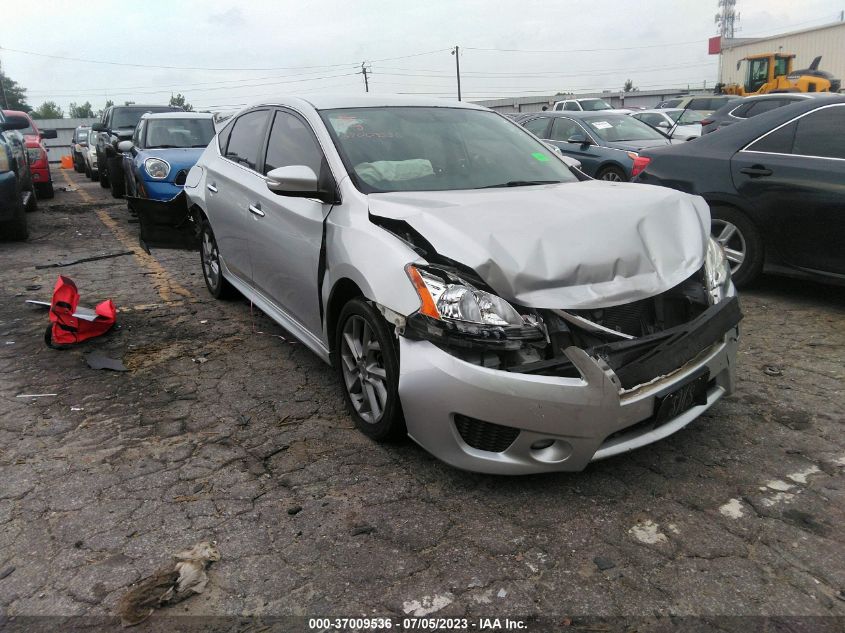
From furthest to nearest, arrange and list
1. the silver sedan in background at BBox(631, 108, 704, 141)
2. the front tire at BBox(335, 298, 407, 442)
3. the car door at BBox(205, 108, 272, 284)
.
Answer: the silver sedan in background at BBox(631, 108, 704, 141) → the car door at BBox(205, 108, 272, 284) → the front tire at BBox(335, 298, 407, 442)

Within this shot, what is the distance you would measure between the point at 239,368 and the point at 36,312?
250 centimetres

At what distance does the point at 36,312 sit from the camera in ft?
18.7

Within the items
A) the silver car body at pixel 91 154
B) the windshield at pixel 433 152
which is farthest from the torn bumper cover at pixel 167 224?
the silver car body at pixel 91 154

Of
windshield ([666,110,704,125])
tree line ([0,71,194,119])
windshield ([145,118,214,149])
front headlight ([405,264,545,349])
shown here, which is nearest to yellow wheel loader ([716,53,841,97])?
windshield ([666,110,704,125])

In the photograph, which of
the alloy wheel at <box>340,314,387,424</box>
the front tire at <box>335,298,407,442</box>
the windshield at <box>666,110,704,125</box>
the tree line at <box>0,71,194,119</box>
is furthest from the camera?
the tree line at <box>0,71,194,119</box>

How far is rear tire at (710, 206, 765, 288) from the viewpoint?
17.4ft

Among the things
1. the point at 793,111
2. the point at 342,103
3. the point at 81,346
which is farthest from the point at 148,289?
the point at 793,111

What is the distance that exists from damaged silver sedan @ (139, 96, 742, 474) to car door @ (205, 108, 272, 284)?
1.69 feet

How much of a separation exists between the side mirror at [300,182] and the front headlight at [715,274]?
186 cm

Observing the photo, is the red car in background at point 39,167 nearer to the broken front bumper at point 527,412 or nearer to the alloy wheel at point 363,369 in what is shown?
the alloy wheel at point 363,369

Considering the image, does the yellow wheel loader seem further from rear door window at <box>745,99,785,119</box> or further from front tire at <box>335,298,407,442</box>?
front tire at <box>335,298,407,442</box>

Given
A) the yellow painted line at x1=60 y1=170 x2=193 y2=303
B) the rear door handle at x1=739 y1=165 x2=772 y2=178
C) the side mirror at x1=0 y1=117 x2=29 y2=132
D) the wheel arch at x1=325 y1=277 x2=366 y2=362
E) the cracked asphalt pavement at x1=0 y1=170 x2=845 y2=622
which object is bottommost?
the cracked asphalt pavement at x1=0 y1=170 x2=845 y2=622

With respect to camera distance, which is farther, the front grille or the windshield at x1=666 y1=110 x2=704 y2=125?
the windshield at x1=666 y1=110 x2=704 y2=125

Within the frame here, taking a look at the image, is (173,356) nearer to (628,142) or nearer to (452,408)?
(452,408)
